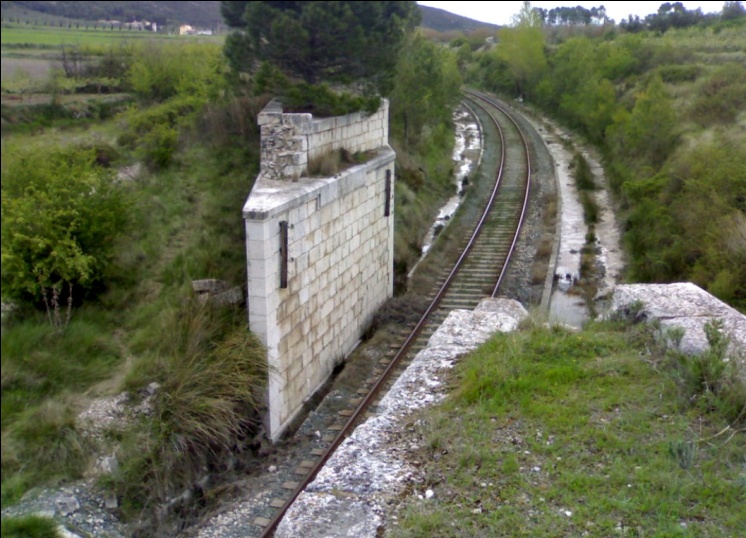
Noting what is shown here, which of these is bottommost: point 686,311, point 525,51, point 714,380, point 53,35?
point 686,311

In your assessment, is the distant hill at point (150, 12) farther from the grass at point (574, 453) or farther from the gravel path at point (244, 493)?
the grass at point (574, 453)

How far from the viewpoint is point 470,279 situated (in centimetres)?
1571

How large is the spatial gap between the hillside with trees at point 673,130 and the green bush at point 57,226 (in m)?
10.1

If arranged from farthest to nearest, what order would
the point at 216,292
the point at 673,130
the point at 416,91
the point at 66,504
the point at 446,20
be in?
the point at 416,91 → the point at 673,130 → the point at 446,20 → the point at 216,292 → the point at 66,504

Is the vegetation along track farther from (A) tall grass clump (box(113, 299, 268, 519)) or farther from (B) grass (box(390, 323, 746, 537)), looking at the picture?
(B) grass (box(390, 323, 746, 537))

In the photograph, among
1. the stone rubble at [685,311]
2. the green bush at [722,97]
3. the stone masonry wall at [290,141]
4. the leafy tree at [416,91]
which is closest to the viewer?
the stone rubble at [685,311]

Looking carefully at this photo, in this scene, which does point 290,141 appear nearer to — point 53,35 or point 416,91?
point 53,35

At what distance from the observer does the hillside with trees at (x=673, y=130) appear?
13.7 metres

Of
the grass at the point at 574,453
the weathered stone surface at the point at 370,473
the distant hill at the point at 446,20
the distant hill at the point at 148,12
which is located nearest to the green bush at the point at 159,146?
the distant hill at the point at 148,12

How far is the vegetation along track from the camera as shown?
9148 millimetres

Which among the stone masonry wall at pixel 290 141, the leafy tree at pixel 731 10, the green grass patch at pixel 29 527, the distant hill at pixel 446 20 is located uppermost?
the leafy tree at pixel 731 10

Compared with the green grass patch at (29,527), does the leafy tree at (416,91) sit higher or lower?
higher

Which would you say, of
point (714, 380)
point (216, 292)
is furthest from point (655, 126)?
point (216, 292)

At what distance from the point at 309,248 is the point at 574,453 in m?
4.94
